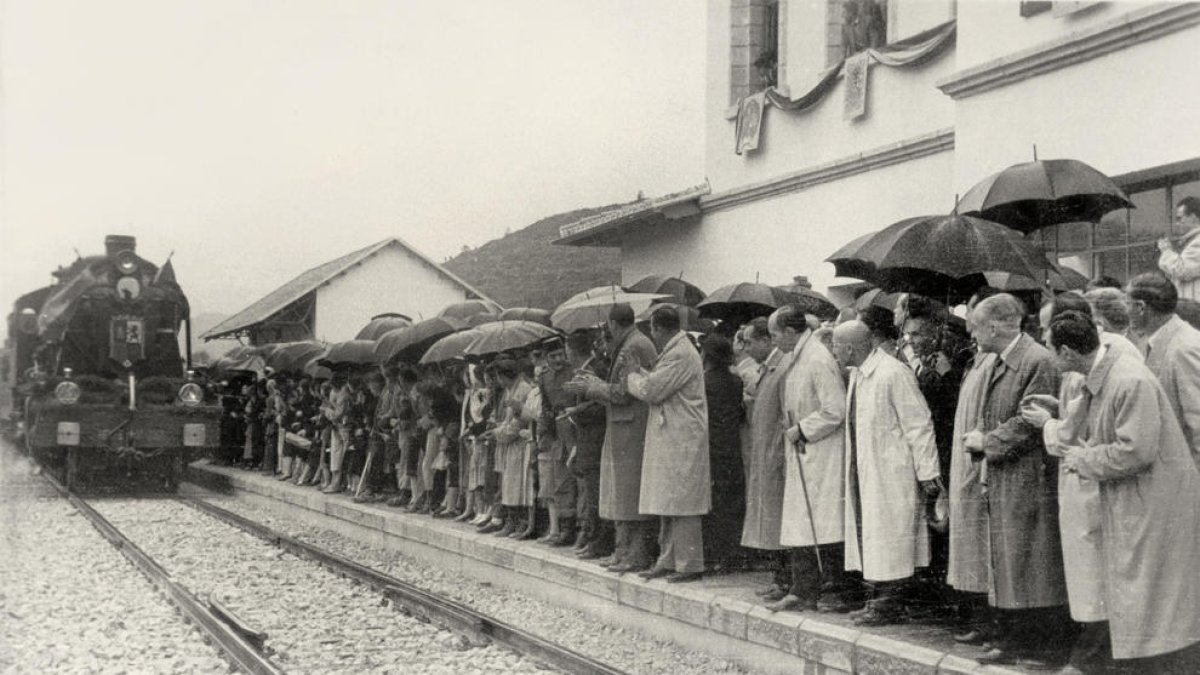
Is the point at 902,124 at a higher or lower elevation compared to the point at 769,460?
higher

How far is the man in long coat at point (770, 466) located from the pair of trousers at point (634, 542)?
1194mm

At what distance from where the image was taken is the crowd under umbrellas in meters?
5.13

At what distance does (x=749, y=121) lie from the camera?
51.4 feet

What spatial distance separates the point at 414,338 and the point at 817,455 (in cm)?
→ 827

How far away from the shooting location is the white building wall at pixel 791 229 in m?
12.4

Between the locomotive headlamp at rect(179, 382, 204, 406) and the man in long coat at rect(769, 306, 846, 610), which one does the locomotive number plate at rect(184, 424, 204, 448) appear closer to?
the locomotive headlamp at rect(179, 382, 204, 406)

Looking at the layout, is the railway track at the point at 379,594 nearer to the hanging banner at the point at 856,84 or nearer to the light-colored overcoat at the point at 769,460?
the light-colored overcoat at the point at 769,460

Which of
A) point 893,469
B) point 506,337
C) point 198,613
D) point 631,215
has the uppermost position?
point 631,215

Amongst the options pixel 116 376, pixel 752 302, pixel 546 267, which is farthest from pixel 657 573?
pixel 546 267

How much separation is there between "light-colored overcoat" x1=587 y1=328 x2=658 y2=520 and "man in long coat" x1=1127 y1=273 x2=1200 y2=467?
154 inches

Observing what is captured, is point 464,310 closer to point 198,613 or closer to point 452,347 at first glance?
point 452,347

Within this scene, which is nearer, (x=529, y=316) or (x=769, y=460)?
(x=769, y=460)

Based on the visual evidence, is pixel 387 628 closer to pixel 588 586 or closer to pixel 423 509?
pixel 588 586

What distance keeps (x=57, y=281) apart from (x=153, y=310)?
8.82 feet
